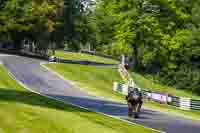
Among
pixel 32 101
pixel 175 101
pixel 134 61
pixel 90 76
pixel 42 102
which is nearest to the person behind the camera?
pixel 32 101

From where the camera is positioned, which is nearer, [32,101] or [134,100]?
[32,101]

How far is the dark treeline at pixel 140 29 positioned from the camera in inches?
3226

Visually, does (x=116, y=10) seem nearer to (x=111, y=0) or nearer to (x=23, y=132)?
(x=111, y=0)

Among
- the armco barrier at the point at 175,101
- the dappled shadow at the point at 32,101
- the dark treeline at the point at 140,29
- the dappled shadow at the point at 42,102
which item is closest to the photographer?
the dappled shadow at the point at 32,101

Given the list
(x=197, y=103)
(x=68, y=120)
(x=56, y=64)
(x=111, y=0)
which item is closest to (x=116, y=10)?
(x=111, y=0)

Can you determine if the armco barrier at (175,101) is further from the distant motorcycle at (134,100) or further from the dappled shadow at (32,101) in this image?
the dappled shadow at (32,101)

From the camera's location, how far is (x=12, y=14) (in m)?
87.0

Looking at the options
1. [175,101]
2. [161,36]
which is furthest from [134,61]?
[175,101]

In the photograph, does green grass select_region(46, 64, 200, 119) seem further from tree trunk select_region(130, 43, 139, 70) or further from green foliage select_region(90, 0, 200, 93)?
tree trunk select_region(130, 43, 139, 70)

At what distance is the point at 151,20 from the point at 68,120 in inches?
2439

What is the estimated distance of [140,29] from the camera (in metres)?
81.1

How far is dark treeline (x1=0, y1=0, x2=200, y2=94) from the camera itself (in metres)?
81.9

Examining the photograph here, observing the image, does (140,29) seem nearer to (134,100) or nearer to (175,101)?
(175,101)

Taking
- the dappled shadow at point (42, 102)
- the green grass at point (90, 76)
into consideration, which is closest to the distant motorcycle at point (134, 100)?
the dappled shadow at point (42, 102)
